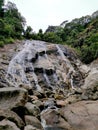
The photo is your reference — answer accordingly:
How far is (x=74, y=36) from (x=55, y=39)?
6841 mm

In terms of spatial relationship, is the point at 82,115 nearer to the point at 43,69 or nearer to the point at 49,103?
the point at 49,103

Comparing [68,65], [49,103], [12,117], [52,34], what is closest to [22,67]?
[68,65]

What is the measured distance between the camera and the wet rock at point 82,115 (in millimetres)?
15174

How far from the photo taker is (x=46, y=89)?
26.4 m

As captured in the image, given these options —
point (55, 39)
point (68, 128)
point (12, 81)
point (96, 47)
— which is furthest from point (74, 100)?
point (55, 39)

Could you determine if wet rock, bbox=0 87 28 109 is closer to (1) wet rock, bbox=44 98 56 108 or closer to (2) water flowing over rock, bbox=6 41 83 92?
(1) wet rock, bbox=44 98 56 108

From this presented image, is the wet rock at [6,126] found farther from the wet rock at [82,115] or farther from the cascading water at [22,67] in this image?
the cascading water at [22,67]

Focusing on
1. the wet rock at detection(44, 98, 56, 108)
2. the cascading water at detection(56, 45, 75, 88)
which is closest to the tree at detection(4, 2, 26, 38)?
the cascading water at detection(56, 45, 75, 88)

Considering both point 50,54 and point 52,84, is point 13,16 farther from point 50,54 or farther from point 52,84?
point 52,84

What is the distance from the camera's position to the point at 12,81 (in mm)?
25625

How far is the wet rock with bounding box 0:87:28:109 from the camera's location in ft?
49.5

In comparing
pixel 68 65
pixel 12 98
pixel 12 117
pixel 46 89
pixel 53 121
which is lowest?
pixel 46 89

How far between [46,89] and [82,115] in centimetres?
1009

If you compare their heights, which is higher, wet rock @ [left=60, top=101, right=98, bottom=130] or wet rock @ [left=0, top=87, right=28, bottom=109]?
wet rock @ [left=0, top=87, right=28, bottom=109]
